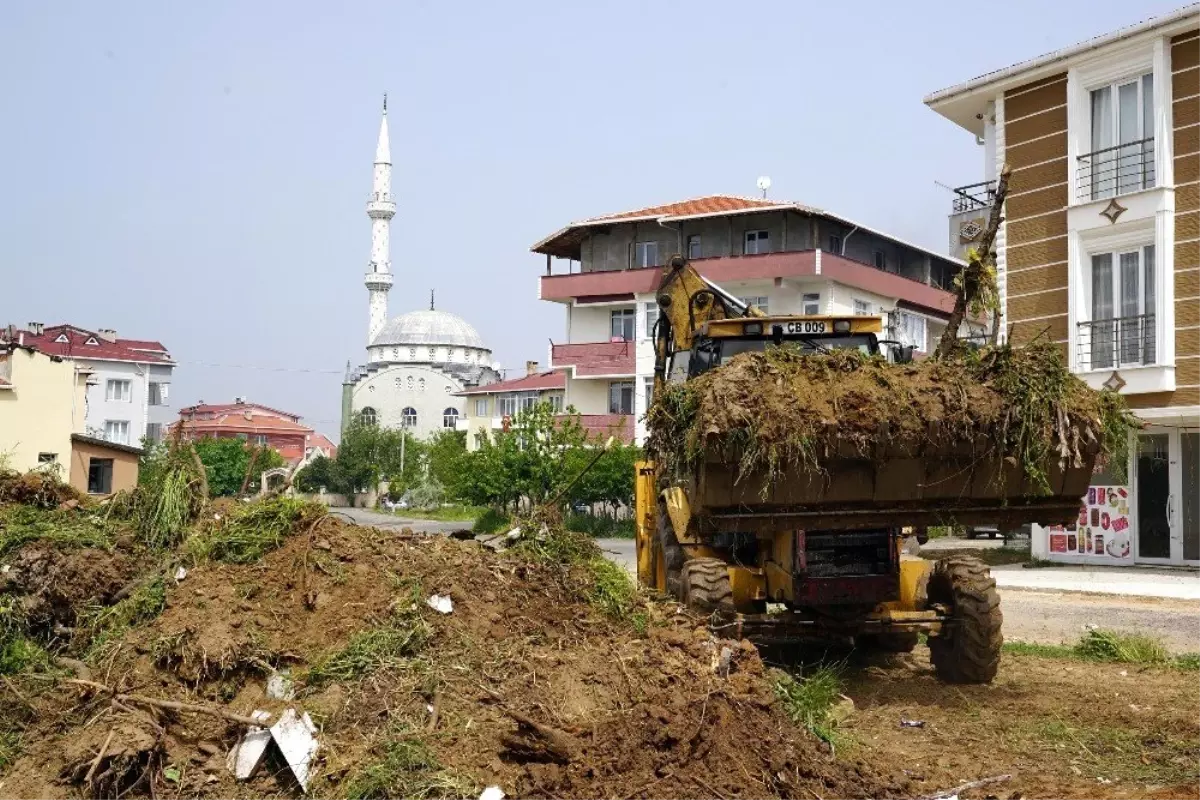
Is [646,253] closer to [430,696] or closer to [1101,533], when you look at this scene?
[1101,533]

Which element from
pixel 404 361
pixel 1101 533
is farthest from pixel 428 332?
pixel 1101 533

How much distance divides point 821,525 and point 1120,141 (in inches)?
700

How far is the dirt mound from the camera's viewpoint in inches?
324

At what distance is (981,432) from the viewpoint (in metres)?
8.20

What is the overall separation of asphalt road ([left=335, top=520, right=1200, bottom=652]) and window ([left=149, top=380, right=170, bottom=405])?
73.2 metres

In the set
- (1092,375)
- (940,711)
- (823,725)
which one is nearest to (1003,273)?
(1092,375)

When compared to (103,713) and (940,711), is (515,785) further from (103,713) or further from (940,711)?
(940,711)

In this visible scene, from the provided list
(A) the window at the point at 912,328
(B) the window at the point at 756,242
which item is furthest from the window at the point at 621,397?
(A) the window at the point at 912,328

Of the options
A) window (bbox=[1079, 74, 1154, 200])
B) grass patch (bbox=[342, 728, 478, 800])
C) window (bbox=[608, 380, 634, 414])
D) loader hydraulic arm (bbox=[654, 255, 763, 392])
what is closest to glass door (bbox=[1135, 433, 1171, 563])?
window (bbox=[1079, 74, 1154, 200])

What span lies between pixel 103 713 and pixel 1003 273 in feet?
72.1

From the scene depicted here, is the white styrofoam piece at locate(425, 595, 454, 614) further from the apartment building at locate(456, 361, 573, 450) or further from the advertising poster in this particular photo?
the apartment building at locate(456, 361, 573, 450)

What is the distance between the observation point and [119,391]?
2972 inches

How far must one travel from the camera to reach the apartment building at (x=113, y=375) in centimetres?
7325

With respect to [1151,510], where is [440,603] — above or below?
below
